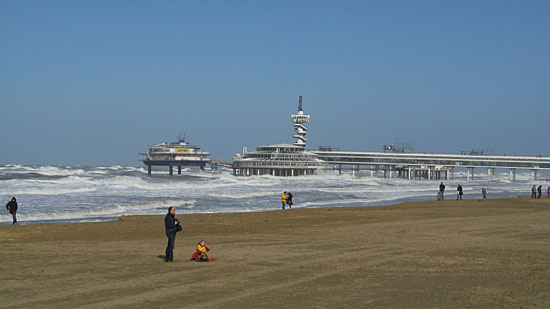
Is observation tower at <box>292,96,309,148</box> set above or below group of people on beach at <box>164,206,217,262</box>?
above

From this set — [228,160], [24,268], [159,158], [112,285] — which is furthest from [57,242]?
[228,160]

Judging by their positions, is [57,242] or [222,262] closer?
[222,262]

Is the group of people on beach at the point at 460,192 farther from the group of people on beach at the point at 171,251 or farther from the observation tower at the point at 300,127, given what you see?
the observation tower at the point at 300,127

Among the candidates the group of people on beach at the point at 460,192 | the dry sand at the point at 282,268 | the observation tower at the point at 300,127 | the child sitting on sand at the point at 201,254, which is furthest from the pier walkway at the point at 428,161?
the child sitting on sand at the point at 201,254

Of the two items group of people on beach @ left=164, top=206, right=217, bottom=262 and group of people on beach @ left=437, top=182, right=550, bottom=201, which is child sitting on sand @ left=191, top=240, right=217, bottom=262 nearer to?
group of people on beach @ left=164, top=206, right=217, bottom=262

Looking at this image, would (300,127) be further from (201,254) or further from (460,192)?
(201,254)

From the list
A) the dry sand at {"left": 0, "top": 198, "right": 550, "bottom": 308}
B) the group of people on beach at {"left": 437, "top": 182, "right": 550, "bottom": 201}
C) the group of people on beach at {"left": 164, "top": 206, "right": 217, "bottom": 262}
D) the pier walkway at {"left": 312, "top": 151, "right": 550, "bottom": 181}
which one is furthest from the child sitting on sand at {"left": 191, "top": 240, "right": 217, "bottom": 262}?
the pier walkway at {"left": 312, "top": 151, "right": 550, "bottom": 181}

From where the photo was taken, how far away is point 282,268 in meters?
11.0

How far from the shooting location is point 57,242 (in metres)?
15.2

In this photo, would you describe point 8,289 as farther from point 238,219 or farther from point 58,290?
point 238,219

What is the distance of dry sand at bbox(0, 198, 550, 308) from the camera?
8.47m

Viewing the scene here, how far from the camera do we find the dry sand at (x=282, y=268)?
8469mm

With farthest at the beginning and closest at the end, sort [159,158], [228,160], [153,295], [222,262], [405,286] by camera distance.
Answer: [228,160], [159,158], [222,262], [405,286], [153,295]

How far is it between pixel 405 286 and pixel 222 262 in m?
3.76
